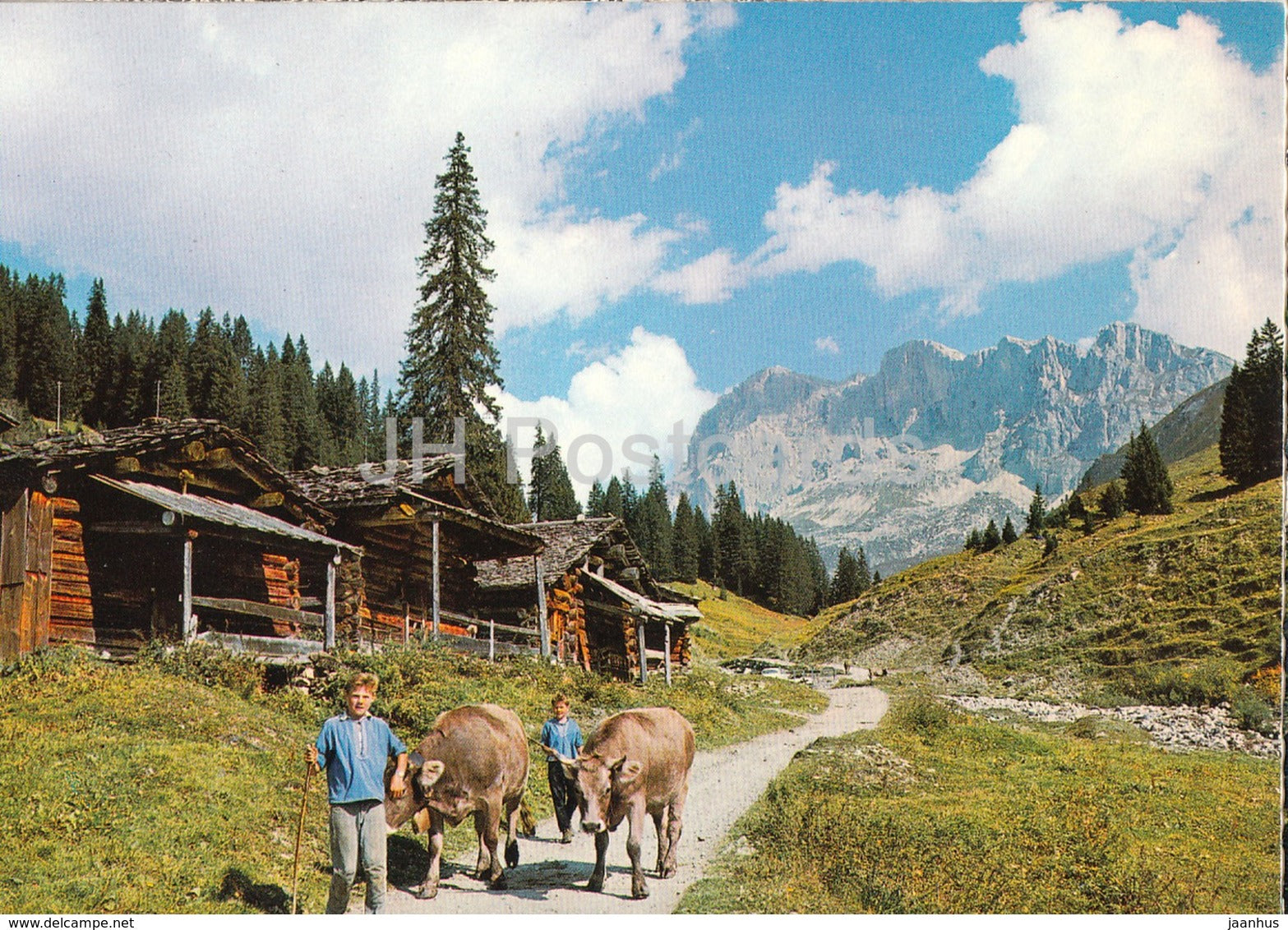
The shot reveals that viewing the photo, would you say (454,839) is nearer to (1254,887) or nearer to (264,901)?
(264,901)

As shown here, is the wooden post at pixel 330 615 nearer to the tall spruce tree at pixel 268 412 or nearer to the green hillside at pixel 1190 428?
the tall spruce tree at pixel 268 412

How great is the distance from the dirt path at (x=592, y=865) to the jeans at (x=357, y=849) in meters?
0.79

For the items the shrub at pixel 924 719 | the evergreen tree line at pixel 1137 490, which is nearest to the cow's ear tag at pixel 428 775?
the shrub at pixel 924 719

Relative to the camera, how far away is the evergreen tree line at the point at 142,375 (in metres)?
75.2

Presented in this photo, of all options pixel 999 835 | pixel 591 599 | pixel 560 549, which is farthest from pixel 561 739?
pixel 591 599

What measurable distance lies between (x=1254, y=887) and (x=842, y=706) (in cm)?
1913

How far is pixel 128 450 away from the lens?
15508 millimetres

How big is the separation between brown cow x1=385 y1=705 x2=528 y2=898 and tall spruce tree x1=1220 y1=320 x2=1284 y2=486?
11.6m

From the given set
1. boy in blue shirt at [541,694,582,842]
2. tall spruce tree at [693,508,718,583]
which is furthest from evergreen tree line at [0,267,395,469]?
boy in blue shirt at [541,694,582,842]

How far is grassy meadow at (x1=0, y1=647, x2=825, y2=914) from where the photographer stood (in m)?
7.81

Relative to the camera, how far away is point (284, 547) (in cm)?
1756

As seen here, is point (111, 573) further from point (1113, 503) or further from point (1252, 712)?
point (1113, 503)

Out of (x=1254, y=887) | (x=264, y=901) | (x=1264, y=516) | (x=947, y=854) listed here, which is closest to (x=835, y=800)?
(x=947, y=854)

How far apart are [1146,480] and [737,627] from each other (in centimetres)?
3684
